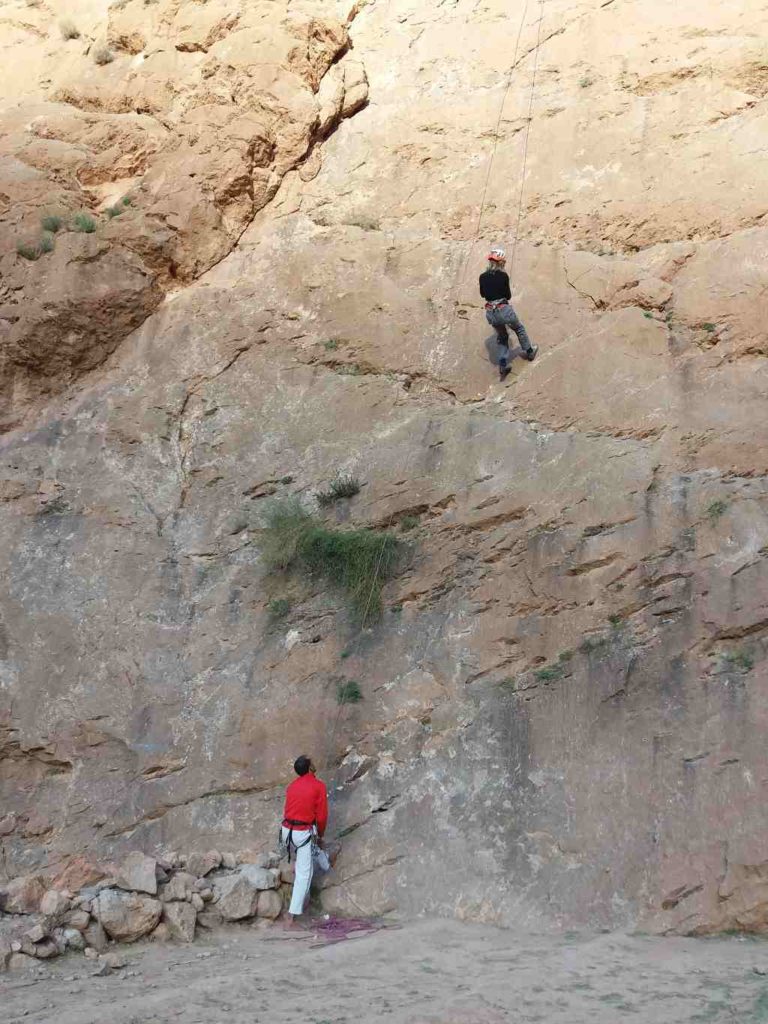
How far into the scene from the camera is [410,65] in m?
13.4

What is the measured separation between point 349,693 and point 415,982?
2698 millimetres

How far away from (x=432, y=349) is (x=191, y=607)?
12.4 ft

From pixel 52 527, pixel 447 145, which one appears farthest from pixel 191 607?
pixel 447 145

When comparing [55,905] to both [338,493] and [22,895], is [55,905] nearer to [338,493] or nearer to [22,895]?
[22,895]

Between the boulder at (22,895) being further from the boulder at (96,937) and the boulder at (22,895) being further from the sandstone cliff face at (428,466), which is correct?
the sandstone cliff face at (428,466)

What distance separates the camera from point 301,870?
768 cm

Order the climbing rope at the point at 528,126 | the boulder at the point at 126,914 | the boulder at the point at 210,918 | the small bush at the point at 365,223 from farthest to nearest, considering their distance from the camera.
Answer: the small bush at the point at 365,223
the climbing rope at the point at 528,126
the boulder at the point at 210,918
the boulder at the point at 126,914

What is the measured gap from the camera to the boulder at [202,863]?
7.95 m

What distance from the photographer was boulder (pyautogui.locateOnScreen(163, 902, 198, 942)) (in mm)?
7426

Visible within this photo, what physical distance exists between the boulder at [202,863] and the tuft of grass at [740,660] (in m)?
4.37

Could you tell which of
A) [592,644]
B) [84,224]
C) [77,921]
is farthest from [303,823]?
[84,224]

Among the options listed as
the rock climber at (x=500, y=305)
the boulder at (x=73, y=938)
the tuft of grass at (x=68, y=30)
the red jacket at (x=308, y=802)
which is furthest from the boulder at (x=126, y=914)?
the tuft of grass at (x=68, y=30)

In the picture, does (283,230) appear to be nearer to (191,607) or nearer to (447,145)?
(447,145)

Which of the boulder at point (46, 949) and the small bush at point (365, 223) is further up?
the small bush at point (365, 223)
